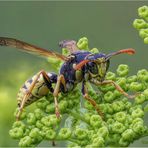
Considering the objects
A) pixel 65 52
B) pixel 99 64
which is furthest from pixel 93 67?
pixel 65 52

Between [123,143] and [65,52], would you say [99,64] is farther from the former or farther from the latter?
[123,143]

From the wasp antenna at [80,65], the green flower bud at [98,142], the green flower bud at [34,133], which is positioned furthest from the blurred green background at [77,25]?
the green flower bud at [98,142]

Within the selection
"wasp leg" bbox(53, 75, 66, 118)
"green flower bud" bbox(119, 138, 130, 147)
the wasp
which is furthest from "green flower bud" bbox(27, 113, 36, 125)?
"green flower bud" bbox(119, 138, 130, 147)

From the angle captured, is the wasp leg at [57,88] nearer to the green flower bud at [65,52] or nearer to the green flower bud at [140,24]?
the green flower bud at [65,52]

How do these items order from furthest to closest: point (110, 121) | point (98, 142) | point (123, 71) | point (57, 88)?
point (57, 88) → point (123, 71) → point (110, 121) → point (98, 142)

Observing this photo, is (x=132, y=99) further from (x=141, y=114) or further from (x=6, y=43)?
(x=6, y=43)

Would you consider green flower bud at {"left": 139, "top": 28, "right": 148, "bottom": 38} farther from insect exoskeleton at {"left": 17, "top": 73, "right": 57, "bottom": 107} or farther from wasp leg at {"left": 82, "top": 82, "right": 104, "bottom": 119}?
insect exoskeleton at {"left": 17, "top": 73, "right": 57, "bottom": 107}

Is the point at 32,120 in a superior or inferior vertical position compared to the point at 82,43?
inferior

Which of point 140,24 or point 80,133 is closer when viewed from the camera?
point 80,133
